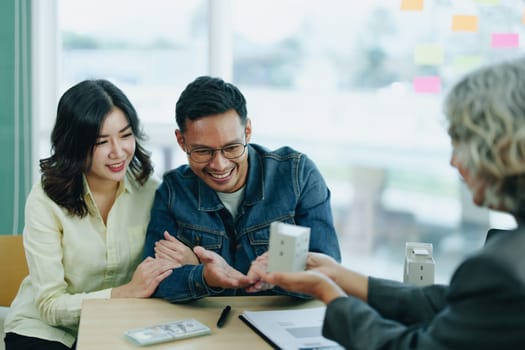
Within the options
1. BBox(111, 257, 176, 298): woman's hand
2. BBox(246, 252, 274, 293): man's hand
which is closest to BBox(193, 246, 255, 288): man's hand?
BBox(246, 252, 274, 293): man's hand

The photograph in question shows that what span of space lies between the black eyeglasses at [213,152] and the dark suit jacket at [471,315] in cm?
78

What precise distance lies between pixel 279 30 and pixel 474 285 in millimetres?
3167

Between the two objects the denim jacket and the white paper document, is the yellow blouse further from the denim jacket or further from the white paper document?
the white paper document

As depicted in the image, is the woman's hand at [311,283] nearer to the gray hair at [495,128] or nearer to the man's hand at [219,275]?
the man's hand at [219,275]

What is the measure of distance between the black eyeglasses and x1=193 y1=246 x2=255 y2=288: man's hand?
12.9 inches

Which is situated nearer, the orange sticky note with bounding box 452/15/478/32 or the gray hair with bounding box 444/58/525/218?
the gray hair with bounding box 444/58/525/218

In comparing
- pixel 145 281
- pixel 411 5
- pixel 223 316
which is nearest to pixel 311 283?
pixel 223 316

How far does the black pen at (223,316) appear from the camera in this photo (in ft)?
5.88

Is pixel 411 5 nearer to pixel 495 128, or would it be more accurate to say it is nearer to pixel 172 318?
pixel 172 318

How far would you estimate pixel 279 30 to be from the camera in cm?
418

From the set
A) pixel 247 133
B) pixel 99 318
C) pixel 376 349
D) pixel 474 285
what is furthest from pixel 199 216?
pixel 474 285

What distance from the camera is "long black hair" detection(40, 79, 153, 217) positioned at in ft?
Result: 7.16

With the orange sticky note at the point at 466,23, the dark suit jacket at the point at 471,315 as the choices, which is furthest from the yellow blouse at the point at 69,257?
the orange sticky note at the point at 466,23

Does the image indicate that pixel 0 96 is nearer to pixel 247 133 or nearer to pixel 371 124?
pixel 247 133
